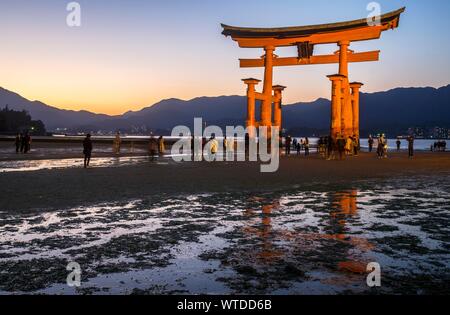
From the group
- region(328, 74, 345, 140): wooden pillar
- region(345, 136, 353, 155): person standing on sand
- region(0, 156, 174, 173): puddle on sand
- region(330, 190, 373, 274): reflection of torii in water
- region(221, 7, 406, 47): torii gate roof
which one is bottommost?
region(330, 190, 373, 274): reflection of torii in water

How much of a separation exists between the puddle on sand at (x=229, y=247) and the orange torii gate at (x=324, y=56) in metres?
22.8

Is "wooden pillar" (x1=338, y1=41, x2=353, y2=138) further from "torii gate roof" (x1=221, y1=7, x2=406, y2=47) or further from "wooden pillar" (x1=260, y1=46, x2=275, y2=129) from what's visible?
"wooden pillar" (x1=260, y1=46, x2=275, y2=129)

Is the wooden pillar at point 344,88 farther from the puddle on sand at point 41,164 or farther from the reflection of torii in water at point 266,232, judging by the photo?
the reflection of torii in water at point 266,232

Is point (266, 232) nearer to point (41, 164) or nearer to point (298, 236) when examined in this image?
point (298, 236)

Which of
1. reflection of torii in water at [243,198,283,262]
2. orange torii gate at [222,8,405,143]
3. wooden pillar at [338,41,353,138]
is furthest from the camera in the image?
wooden pillar at [338,41,353,138]

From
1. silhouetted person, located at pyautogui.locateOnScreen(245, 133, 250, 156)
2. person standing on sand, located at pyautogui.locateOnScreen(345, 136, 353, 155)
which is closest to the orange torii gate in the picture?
person standing on sand, located at pyautogui.locateOnScreen(345, 136, 353, 155)

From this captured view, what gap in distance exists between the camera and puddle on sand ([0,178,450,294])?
363 centimetres

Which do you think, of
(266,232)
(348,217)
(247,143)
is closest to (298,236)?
(266,232)

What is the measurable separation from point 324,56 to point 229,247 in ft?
105

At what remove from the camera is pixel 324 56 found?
34.5m

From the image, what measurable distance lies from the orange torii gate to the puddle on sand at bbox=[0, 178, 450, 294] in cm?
2276
